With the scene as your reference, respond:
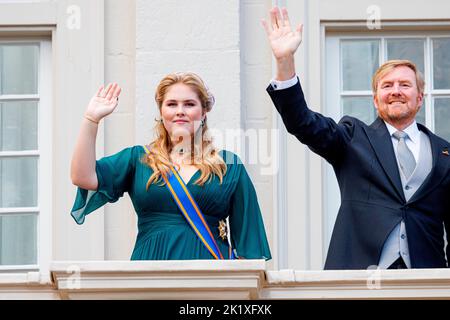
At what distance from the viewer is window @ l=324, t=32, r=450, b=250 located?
12.6 metres

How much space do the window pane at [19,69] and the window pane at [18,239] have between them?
770mm

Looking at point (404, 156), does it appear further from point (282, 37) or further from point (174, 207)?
point (174, 207)

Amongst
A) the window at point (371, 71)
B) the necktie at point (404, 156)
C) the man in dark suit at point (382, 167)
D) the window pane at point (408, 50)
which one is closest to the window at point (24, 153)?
the window at point (371, 71)

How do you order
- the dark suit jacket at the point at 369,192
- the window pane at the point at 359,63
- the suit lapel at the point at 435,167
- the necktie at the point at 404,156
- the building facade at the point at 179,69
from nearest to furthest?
the dark suit jacket at the point at 369,192
the suit lapel at the point at 435,167
the necktie at the point at 404,156
the building facade at the point at 179,69
the window pane at the point at 359,63

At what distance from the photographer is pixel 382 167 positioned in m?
10.6

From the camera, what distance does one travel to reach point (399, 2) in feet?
41.8

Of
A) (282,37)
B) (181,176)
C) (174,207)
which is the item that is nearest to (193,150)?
(181,176)

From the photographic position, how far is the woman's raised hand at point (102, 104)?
10.3 m

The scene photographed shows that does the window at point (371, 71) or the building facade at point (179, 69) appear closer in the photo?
the building facade at point (179, 69)

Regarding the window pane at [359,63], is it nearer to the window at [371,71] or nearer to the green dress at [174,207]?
the window at [371,71]
